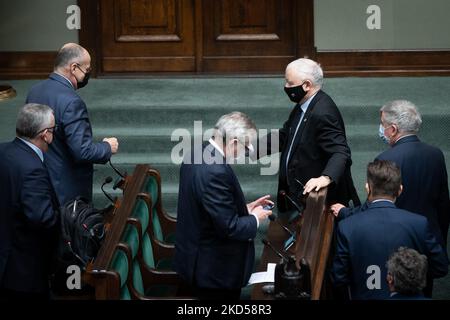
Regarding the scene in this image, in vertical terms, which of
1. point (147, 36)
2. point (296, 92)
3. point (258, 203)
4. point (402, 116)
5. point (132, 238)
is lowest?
point (132, 238)

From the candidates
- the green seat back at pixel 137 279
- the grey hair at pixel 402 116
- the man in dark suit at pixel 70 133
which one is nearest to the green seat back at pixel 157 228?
the man in dark suit at pixel 70 133

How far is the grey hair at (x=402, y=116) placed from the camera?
20.4 ft

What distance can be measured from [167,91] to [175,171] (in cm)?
A: 123

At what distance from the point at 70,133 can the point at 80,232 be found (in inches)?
36.1

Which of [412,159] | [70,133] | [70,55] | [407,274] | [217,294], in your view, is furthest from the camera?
[70,55]

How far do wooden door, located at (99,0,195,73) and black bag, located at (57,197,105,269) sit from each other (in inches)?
161

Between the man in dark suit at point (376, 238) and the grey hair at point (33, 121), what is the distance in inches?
67.1

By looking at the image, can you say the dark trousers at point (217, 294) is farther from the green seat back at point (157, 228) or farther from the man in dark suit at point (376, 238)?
the green seat back at point (157, 228)

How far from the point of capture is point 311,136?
664cm

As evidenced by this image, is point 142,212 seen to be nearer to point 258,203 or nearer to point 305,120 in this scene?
point 258,203

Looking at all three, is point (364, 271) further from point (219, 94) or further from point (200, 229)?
point (219, 94)

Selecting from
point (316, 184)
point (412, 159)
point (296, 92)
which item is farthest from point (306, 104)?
point (412, 159)

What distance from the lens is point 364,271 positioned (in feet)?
18.3

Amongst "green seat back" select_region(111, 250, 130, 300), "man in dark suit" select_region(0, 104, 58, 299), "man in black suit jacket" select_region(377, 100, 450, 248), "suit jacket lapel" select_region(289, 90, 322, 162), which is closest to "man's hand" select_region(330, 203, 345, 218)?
"man in black suit jacket" select_region(377, 100, 450, 248)
